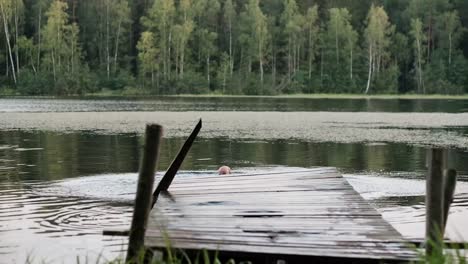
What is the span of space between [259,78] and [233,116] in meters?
44.9

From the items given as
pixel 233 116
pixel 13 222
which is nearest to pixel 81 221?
pixel 13 222

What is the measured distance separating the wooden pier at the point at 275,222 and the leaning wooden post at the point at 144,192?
Answer: 0.28 meters

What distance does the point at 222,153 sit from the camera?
2634 cm

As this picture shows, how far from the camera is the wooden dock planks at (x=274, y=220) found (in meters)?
8.90

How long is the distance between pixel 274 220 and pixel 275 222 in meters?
0.17

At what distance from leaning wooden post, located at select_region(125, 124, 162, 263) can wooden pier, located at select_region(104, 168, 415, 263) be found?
278 millimetres

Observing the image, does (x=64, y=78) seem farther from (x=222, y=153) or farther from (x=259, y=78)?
(x=222, y=153)

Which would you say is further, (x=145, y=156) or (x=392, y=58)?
(x=392, y=58)

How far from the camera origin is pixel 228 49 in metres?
96.2

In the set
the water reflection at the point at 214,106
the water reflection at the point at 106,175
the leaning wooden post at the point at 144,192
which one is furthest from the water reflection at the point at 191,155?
the water reflection at the point at 214,106

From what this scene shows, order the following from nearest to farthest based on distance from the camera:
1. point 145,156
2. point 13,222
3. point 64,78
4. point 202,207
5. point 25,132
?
1. point 145,156
2. point 202,207
3. point 13,222
4. point 25,132
5. point 64,78

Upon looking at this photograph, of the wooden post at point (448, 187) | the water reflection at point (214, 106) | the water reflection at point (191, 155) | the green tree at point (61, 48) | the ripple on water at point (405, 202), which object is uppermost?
the green tree at point (61, 48)

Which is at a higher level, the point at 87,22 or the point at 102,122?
the point at 87,22

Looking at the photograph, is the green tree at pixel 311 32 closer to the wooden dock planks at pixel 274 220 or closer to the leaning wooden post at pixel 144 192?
the wooden dock planks at pixel 274 220
